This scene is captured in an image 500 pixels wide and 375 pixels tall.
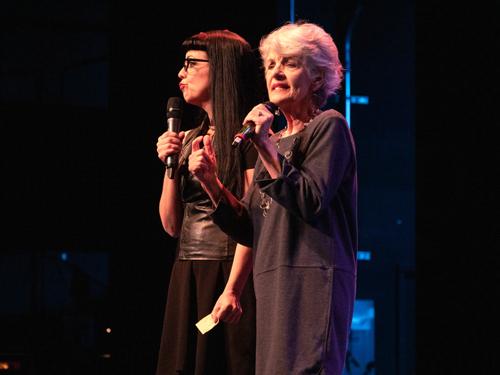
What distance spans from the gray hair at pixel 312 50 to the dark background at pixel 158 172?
644mm

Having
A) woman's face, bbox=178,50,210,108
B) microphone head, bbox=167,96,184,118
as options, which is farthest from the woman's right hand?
woman's face, bbox=178,50,210,108

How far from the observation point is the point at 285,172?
1.68 metres

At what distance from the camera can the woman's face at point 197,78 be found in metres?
2.36

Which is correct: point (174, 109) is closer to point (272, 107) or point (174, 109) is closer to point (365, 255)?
point (272, 107)

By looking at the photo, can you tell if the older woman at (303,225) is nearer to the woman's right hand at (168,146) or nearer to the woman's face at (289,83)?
the woman's face at (289,83)

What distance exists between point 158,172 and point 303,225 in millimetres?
1590

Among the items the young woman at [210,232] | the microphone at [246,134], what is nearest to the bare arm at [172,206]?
the young woman at [210,232]

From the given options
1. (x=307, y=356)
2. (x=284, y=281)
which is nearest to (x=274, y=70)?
(x=284, y=281)

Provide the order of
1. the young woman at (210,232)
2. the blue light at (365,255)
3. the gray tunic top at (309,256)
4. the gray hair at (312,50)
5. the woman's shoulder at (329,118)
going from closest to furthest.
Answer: the gray tunic top at (309,256) < the woman's shoulder at (329,118) < the gray hair at (312,50) < the young woman at (210,232) < the blue light at (365,255)

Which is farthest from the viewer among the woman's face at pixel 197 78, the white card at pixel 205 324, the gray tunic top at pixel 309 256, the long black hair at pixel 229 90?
the woman's face at pixel 197 78

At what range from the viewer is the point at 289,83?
1.86 meters

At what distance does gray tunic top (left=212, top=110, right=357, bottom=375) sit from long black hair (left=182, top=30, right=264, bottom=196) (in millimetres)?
459

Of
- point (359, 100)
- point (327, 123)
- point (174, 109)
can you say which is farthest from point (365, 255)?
point (327, 123)

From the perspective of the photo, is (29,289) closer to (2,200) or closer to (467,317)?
(2,200)
